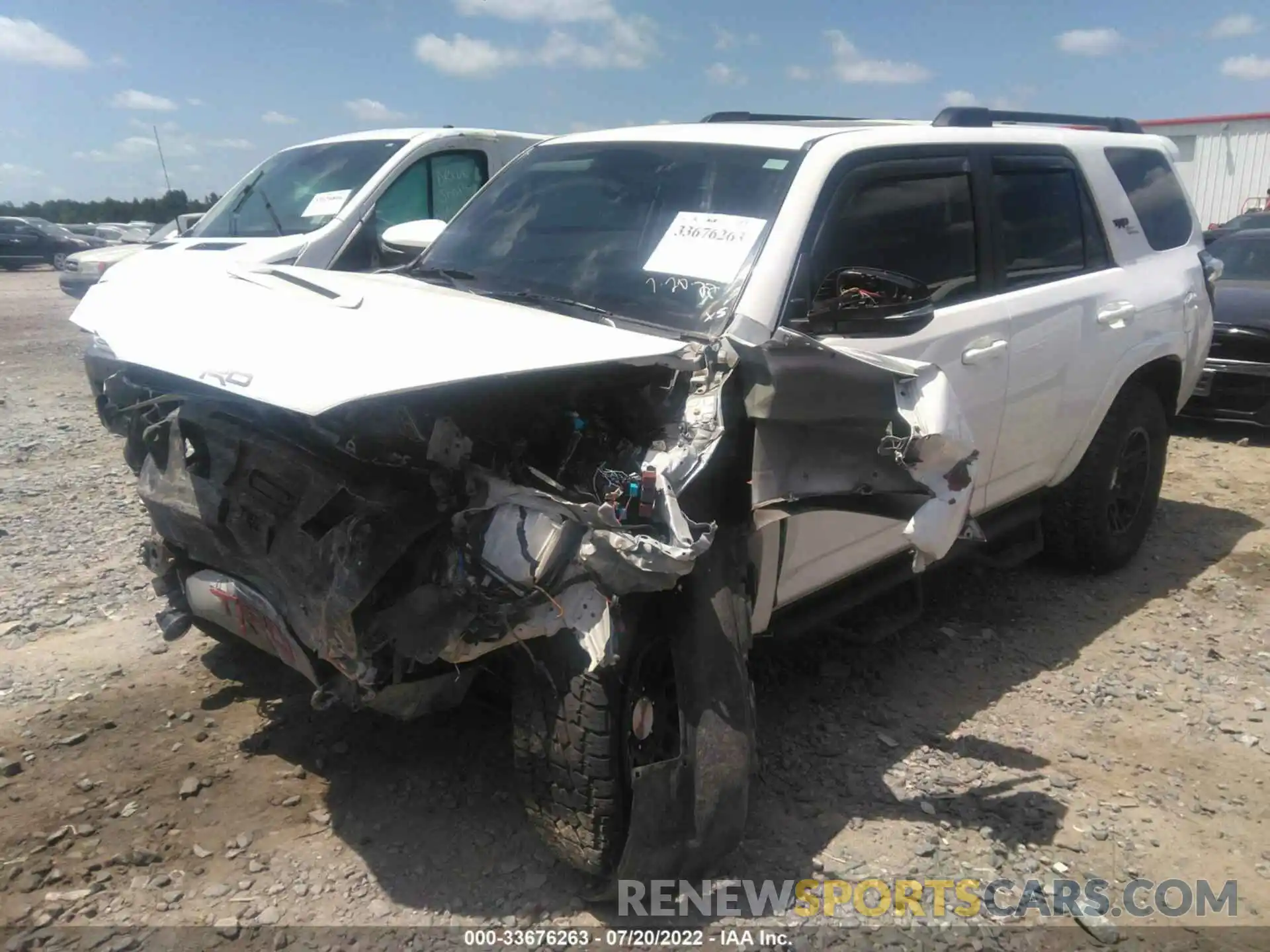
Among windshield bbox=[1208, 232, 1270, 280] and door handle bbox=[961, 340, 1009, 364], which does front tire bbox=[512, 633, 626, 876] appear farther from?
windshield bbox=[1208, 232, 1270, 280]

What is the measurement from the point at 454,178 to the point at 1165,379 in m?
4.92

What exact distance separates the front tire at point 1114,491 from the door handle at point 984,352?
1205 millimetres

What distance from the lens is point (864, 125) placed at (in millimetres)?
3873

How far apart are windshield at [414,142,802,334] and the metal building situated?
20365 mm

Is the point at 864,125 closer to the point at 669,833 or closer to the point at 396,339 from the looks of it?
the point at 396,339

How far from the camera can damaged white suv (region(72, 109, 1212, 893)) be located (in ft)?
8.27

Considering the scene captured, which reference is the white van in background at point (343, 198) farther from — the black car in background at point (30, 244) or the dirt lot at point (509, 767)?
the black car in background at point (30, 244)

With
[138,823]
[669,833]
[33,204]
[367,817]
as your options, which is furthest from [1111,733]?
[33,204]

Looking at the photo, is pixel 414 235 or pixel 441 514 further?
pixel 414 235

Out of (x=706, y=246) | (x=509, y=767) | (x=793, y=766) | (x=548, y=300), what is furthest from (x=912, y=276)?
(x=509, y=767)

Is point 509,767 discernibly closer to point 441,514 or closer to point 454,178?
point 441,514

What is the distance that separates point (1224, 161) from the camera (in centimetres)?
2108

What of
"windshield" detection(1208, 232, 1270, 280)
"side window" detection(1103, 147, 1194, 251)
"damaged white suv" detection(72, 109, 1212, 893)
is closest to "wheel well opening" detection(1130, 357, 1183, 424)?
"side window" detection(1103, 147, 1194, 251)

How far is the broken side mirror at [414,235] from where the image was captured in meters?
4.33
